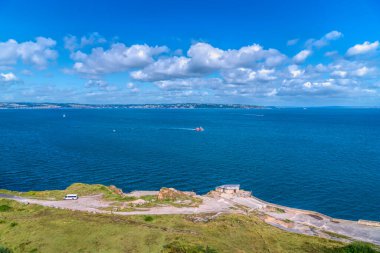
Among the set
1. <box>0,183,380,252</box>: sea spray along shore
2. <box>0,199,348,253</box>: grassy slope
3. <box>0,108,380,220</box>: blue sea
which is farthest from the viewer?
<box>0,108,380,220</box>: blue sea

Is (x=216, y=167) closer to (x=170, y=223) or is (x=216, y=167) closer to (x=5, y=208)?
(x=170, y=223)

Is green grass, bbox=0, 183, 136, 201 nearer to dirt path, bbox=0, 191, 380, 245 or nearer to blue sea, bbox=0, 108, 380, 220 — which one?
dirt path, bbox=0, 191, 380, 245

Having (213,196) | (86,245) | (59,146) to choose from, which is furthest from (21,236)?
(59,146)

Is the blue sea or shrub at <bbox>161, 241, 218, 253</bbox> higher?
shrub at <bbox>161, 241, 218, 253</bbox>

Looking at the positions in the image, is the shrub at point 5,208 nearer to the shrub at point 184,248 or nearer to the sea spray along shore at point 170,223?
the sea spray along shore at point 170,223

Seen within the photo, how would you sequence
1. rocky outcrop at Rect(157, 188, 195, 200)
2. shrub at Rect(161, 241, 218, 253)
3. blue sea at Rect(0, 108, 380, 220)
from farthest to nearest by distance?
blue sea at Rect(0, 108, 380, 220) → rocky outcrop at Rect(157, 188, 195, 200) → shrub at Rect(161, 241, 218, 253)

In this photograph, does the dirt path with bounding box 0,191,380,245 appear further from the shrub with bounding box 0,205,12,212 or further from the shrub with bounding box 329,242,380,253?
the shrub with bounding box 329,242,380,253

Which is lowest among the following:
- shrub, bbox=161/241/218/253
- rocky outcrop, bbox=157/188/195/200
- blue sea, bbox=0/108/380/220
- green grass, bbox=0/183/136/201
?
blue sea, bbox=0/108/380/220

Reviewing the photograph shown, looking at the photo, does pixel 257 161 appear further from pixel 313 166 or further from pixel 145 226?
pixel 145 226

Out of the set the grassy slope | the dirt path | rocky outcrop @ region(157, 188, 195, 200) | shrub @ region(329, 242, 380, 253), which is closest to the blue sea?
the dirt path

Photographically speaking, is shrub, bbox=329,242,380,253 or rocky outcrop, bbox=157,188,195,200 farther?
rocky outcrop, bbox=157,188,195,200
